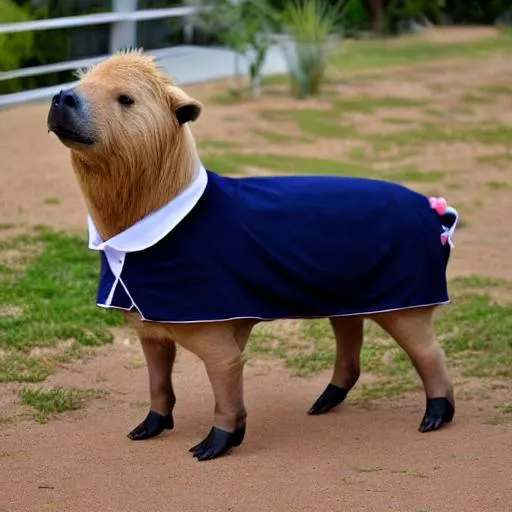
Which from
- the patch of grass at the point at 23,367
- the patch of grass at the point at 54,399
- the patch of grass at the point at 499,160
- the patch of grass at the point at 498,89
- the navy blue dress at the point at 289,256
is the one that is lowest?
the patch of grass at the point at 499,160

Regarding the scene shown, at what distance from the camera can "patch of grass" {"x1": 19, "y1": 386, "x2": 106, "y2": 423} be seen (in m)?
5.55

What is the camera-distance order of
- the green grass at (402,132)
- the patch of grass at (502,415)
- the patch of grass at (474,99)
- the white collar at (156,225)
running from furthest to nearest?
the patch of grass at (474,99)
the green grass at (402,132)
the patch of grass at (502,415)
the white collar at (156,225)

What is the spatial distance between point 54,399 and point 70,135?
1.68 meters

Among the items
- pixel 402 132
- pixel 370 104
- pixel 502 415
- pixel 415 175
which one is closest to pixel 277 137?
pixel 402 132

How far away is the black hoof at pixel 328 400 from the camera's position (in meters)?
→ 5.55

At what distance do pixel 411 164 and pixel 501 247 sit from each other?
2937 mm

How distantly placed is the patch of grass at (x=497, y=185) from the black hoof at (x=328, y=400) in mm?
5744

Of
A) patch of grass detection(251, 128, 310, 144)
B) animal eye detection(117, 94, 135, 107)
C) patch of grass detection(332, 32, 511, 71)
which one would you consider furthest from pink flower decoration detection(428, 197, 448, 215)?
patch of grass detection(332, 32, 511, 71)

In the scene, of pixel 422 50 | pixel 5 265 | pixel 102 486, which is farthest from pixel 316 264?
pixel 422 50

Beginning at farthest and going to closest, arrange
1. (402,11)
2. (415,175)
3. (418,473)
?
(402,11) < (415,175) < (418,473)

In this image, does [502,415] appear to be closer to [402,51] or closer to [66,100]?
[66,100]

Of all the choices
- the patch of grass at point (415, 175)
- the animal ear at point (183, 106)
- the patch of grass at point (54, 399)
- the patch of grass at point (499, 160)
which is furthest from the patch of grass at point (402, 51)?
the animal ear at point (183, 106)

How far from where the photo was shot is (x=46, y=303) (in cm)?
727

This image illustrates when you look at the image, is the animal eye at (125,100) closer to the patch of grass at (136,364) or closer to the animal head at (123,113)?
the animal head at (123,113)
